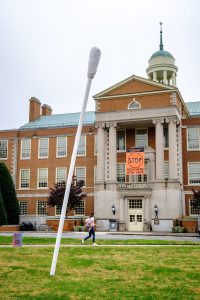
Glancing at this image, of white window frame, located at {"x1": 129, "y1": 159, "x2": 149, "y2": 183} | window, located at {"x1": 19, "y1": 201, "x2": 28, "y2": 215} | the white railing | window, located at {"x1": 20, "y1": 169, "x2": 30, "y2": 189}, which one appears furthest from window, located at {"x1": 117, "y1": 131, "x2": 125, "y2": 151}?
window, located at {"x1": 19, "y1": 201, "x2": 28, "y2": 215}

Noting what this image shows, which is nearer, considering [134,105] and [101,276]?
[101,276]

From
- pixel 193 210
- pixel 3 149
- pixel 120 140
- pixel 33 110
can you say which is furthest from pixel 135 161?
pixel 33 110

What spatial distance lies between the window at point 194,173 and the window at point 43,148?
1842cm

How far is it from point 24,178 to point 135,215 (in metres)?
17.3

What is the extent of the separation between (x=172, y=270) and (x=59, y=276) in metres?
3.60

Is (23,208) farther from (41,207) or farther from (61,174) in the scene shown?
(61,174)

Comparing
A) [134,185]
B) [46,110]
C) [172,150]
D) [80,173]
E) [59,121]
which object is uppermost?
[46,110]

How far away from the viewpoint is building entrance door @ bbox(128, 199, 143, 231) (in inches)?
1769

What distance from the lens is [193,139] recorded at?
4822 centimetres

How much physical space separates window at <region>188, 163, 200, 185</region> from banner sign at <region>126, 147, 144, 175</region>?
28.7 feet

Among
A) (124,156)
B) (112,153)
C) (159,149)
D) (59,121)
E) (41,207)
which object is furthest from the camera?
(59,121)

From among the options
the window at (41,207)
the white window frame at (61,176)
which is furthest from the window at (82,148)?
the window at (41,207)

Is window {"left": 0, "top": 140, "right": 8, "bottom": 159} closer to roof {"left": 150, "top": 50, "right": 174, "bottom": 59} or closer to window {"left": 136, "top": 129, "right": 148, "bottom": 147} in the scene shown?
window {"left": 136, "top": 129, "right": 148, "bottom": 147}

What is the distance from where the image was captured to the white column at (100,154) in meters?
46.8
